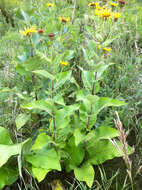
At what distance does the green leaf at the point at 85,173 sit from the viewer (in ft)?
3.38

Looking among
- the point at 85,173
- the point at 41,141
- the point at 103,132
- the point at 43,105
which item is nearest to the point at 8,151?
the point at 41,141

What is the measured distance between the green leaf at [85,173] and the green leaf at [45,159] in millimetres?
142

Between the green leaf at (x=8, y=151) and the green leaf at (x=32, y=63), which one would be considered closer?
the green leaf at (x=8, y=151)

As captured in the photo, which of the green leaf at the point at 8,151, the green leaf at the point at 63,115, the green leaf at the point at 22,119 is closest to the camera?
the green leaf at the point at 8,151

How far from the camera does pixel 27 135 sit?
1345 millimetres

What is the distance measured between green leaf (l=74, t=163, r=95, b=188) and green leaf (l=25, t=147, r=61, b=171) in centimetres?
14

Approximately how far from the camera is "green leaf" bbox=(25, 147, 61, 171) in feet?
3.25

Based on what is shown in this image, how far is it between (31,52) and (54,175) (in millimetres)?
786

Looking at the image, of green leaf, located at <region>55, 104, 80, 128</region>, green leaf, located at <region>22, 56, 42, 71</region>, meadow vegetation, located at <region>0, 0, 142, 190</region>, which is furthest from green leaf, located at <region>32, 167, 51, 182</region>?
green leaf, located at <region>22, 56, 42, 71</region>

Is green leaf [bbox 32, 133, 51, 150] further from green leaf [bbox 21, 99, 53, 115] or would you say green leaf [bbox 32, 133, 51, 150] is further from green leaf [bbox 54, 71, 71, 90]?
green leaf [bbox 54, 71, 71, 90]

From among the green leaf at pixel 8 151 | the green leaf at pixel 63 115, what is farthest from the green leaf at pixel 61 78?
the green leaf at pixel 8 151

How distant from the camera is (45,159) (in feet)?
3.40

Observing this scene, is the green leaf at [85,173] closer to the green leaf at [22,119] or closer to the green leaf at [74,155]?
the green leaf at [74,155]

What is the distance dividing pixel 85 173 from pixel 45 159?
23cm
